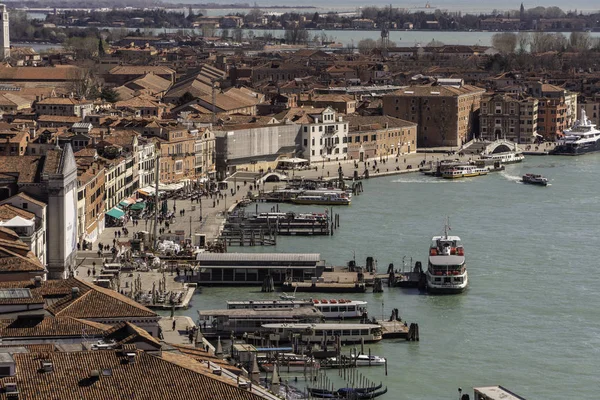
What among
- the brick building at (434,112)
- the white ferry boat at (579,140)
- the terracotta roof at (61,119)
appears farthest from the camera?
the brick building at (434,112)

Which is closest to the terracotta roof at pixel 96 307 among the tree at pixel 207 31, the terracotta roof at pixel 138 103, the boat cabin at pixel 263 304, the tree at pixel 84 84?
the boat cabin at pixel 263 304

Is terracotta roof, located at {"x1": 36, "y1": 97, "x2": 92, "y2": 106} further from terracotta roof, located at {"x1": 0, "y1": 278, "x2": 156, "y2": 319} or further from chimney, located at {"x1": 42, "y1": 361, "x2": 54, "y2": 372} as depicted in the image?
chimney, located at {"x1": 42, "y1": 361, "x2": 54, "y2": 372}

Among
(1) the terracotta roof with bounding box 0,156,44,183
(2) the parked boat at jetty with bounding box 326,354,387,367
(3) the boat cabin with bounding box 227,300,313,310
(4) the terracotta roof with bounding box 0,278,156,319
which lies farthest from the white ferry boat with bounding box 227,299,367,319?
(4) the terracotta roof with bounding box 0,278,156,319

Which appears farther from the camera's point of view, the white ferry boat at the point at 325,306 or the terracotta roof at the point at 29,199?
the terracotta roof at the point at 29,199

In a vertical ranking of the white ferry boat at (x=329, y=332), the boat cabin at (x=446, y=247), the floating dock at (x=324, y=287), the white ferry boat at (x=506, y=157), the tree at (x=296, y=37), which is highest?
the tree at (x=296, y=37)

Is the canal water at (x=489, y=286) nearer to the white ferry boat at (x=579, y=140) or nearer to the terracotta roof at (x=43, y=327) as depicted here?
the terracotta roof at (x=43, y=327)

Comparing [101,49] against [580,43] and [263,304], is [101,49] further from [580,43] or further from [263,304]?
[263,304]

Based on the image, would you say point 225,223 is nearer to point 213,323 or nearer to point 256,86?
point 213,323
